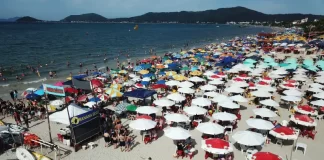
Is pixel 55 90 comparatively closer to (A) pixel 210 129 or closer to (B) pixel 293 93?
(A) pixel 210 129

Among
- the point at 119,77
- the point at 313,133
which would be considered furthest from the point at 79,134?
the point at 119,77

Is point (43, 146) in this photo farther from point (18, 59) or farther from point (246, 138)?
point (18, 59)

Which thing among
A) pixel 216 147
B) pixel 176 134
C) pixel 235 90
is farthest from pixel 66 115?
pixel 235 90

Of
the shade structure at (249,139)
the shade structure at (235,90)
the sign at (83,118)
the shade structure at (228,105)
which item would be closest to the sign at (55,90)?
the sign at (83,118)

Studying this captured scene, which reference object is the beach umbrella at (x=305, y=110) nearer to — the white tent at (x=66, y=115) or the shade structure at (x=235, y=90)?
the shade structure at (x=235, y=90)

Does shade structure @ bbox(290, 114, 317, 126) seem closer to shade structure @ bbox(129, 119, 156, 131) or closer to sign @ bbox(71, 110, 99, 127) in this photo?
shade structure @ bbox(129, 119, 156, 131)

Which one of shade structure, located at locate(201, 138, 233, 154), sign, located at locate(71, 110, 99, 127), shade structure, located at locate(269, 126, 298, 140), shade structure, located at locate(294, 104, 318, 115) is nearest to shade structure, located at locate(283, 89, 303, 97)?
shade structure, located at locate(294, 104, 318, 115)

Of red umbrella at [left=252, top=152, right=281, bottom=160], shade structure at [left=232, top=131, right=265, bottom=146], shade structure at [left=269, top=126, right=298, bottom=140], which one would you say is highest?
red umbrella at [left=252, top=152, right=281, bottom=160]

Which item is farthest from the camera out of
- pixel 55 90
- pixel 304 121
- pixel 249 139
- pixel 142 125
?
pixel 304 121
